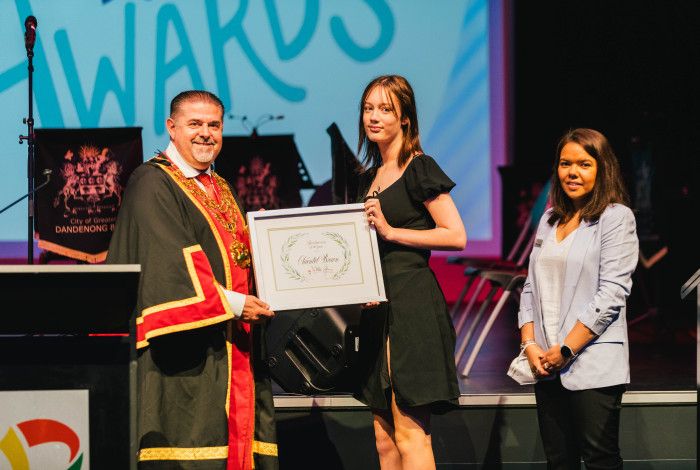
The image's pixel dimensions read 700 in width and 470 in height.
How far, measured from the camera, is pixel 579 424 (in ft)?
8.27

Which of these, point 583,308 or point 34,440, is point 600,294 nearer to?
point 583,308

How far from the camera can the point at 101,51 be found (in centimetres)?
666

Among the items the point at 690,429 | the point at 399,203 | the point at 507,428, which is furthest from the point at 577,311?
the point at 690,429

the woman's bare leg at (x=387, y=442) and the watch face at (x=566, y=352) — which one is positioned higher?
the watch face at (x=566, y=352)

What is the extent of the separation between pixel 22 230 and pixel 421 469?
5.17m

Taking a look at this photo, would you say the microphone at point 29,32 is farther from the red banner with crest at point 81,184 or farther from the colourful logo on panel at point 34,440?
the colourful logo on panel at point 34,440

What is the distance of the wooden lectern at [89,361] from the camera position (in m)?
1.99

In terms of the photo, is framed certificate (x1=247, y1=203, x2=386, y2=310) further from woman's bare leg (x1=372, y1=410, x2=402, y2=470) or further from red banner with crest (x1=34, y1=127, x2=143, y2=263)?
red banner with crest (x1=34, y1=127, x2=143, y2=263)

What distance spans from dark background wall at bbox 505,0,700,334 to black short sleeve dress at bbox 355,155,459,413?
4.73 metres

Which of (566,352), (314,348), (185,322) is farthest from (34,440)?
(566,352)

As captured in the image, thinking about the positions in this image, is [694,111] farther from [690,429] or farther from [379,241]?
[379,241]

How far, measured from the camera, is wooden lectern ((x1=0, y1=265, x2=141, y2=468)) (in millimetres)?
1987

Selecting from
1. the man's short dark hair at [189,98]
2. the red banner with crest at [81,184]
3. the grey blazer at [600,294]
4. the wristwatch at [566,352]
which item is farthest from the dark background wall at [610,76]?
the man's short dark hair at [189,98]

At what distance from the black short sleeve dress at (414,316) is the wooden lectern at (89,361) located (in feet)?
2.90
